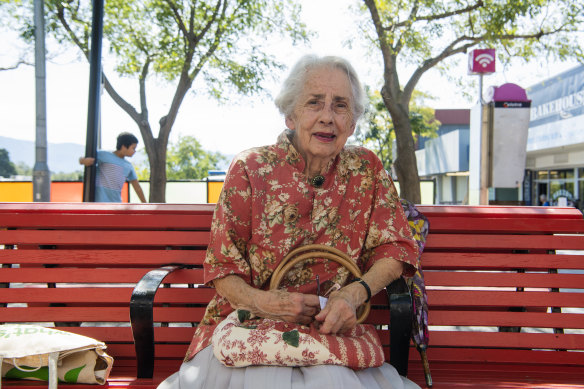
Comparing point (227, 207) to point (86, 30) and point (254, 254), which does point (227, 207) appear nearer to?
point (254, 254)

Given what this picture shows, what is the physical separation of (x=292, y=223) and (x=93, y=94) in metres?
3.44

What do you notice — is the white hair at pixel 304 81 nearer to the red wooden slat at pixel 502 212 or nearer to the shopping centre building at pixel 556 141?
the red wooden slat at pixel 502 212

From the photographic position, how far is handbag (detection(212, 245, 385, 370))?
5.55ft

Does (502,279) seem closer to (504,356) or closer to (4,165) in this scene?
(504,356)

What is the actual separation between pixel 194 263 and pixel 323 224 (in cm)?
70

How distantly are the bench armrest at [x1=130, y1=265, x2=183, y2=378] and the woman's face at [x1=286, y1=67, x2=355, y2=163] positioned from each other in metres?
0.88

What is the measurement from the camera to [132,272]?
7.88 ft

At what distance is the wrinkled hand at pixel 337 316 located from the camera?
1.78 metres

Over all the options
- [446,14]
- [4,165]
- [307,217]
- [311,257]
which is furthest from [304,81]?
[4,165]

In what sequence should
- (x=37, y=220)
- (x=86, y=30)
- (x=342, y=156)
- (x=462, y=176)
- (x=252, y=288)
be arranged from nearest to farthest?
1. (x=252, y=288)
2. (x=342, y=156)
3. (x=37, y=220)
4. (x=86, y=30)
5. (x=462, y=176)

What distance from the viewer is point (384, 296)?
2.29 meters

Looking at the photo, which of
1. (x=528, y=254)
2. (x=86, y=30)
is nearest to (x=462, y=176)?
(x=86, y=30)

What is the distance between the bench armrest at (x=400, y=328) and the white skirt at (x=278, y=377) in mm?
53

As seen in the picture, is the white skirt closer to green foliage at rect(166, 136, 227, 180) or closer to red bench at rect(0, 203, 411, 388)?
red bench at rect(0, 203, 411, 388)
